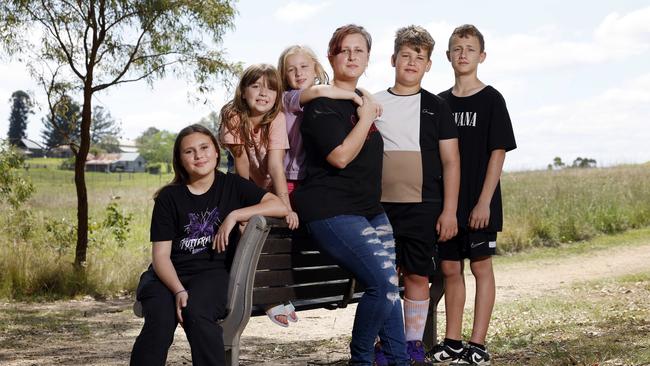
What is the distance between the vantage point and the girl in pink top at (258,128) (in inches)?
178

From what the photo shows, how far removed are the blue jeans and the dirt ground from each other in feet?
5.56

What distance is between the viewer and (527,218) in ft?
56.2

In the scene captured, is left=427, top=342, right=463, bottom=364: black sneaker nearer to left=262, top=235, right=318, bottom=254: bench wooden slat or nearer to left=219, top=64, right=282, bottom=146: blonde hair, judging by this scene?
left=262, top=235, right=318, bottom=254: bench wooden slat

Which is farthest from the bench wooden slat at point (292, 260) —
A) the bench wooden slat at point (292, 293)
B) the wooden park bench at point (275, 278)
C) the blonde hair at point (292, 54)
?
the blonde hair at point (292, 54)

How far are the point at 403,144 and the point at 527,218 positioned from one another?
42.3ft

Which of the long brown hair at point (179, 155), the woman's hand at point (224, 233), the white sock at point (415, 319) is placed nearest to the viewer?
the woman's hand at point (224, 233)

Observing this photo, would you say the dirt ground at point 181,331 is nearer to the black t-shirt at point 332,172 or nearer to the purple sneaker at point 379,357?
the purple sneaker at point 379,357

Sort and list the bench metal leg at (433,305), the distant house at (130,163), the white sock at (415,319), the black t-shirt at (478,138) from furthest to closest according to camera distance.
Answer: the distant house at (130,163) → the bench metal leg at (433,305) → the black t-shirt at (478,138) → the white sock at (415,319)

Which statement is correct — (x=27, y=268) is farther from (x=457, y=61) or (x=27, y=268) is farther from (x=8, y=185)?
(x=457, y=61)

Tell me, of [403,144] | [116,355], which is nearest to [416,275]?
[403,144]

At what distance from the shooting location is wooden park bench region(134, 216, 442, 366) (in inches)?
164

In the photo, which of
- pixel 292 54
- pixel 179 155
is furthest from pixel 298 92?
pixel 179 155

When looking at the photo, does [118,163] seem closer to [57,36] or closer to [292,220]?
[57,36]

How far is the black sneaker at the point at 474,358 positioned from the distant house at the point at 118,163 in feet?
303
